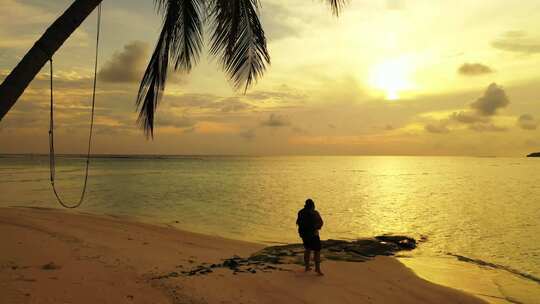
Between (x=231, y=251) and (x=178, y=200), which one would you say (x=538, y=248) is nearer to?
(x=231, y=251)

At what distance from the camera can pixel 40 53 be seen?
368cm

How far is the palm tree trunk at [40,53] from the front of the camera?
343 cm

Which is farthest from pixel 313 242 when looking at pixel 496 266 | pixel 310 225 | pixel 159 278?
pixel 496 266

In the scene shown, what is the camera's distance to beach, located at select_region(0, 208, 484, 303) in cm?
745

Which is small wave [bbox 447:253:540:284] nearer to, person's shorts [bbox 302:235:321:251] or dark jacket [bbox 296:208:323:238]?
person's shorts [bbox 302:235:321:251]

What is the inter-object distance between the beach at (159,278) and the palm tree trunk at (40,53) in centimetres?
464

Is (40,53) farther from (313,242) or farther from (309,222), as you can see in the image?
(313,242)

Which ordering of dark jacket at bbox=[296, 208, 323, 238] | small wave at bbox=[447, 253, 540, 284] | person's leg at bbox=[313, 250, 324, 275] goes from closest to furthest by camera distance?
dark jacket at bbox=[296, 208, 323, 238]
person's leg at bbox=[313, 250, 324, 275]
small wave at bbox=[447, 253, 540, 284]

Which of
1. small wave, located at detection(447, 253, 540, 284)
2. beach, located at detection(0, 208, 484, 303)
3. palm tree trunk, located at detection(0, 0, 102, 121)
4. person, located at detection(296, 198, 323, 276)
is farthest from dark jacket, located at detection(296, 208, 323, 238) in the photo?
small wave, located at detection(447, 253, 540, 284)

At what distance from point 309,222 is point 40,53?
7626mm

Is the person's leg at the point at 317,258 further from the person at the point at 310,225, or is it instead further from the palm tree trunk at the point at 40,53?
the palm tree trunk at the point at 40,53

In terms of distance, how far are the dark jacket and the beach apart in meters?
1.16

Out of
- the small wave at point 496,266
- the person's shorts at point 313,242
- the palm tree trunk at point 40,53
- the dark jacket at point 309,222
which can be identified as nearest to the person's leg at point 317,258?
the person's shorts at point 313,242

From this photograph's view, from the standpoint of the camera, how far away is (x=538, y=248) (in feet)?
62.8
